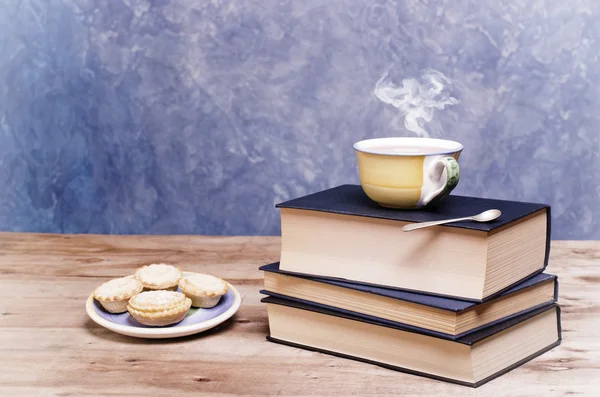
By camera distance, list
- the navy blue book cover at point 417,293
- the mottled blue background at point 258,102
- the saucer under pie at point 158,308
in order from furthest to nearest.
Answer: the mottled blue background at point 258,102 → the saucer under pie at point 158,308 → the navy blue book cover at point 417,293

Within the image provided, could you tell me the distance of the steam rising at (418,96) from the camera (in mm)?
1707

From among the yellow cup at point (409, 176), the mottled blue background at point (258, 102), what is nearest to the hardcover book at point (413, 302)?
the yellow cup at point (409, 176)

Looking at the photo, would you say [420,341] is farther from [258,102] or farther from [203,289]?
[258,102]

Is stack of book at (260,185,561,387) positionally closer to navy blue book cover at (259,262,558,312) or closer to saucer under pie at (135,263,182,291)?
navy blue book cover at (259,262,558,312)

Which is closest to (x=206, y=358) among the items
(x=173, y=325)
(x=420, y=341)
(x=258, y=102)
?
(x=173, y=325)

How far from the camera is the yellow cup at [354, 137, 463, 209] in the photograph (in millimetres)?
936

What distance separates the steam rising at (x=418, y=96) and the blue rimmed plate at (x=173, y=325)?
77 centimetres

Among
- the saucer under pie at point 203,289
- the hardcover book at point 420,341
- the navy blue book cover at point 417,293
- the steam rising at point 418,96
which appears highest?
the steam rising at point 418,96

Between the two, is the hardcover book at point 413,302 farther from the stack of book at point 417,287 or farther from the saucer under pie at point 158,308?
the saucer under pie at point 158,308

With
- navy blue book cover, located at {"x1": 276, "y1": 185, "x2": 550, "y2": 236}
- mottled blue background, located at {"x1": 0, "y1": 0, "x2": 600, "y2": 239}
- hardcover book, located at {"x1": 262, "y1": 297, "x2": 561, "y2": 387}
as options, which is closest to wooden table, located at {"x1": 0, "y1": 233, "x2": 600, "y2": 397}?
hardcover book, located at {"x1": 262, "y1": 297, "x2": 561, "y2": 387}

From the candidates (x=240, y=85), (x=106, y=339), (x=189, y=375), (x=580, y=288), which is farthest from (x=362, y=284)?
(x=240, y=85)

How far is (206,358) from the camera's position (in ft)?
3.19

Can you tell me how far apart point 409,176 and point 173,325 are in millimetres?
367

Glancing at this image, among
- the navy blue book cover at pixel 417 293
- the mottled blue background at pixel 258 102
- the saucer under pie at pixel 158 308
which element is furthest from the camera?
the mottled blue background at pixel 258 102
